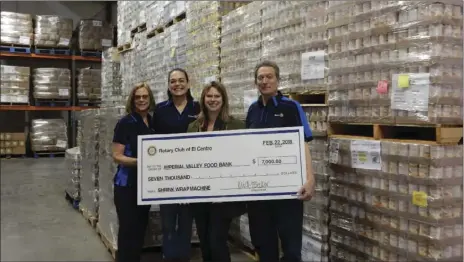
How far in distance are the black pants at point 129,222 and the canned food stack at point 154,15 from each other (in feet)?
12.6

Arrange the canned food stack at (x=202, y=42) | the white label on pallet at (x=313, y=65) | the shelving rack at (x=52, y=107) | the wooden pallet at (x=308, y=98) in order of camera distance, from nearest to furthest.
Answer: the shelving rack at (x=52, y=107)
the white label on pallet at (x=313, y=65)
the wooden pallet at (x=308, y=98)
the canned food stack at (x=202, y=42)

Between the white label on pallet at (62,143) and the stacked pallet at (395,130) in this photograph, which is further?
the white label on pallet at (62,143)

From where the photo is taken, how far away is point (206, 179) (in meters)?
2.83

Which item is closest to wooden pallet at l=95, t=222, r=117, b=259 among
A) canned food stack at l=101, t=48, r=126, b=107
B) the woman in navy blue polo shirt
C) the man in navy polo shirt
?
the woman in navy blue polo shirt

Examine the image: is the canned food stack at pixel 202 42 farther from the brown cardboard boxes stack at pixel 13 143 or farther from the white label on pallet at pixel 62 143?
the brown cardboard boxes stack at pixel 13 143

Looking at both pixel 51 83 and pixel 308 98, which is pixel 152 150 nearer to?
pixel 51 83

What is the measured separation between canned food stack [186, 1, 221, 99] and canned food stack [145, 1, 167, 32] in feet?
3.32

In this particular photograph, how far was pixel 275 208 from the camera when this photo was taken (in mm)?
2906

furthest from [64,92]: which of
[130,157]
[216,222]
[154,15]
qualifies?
[154,15]

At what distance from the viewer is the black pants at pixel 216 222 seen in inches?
112

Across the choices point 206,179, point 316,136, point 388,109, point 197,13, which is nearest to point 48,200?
point 206,179

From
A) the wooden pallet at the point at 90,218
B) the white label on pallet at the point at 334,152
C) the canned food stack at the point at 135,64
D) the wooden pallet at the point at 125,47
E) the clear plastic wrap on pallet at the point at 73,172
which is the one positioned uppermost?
the wooden pallet at the point at 125,47

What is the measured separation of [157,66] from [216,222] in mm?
4123

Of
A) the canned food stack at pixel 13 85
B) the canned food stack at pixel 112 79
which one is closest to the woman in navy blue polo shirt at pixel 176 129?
the canned food stack at pixel 13 85
